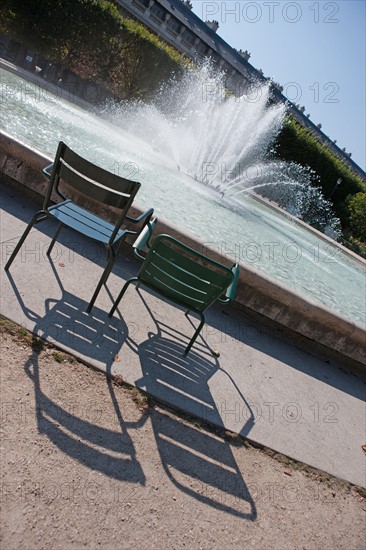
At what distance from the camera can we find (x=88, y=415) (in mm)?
2516

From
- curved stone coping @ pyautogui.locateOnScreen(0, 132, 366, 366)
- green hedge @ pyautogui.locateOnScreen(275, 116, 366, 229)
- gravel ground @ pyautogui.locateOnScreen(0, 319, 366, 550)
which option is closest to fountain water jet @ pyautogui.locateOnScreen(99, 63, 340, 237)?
green hedge @ pyautogui.locateOnScreen(275, 116, 366, 229)

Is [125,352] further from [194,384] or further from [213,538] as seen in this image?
[213,538]

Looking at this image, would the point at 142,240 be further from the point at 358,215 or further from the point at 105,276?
the point at 358,215

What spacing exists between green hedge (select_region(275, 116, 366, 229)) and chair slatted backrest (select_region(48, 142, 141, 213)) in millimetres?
25471

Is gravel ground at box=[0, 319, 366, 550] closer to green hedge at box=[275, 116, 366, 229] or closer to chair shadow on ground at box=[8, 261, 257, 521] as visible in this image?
chair shadow on ground at box=[8, 261, 257, 521]

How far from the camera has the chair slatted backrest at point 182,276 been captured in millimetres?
3283

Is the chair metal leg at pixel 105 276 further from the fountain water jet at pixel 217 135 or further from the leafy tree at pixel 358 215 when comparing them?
the leafy tree at pixel 358 215

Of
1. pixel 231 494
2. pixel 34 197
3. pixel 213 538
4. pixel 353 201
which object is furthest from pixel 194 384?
pixel 353 201

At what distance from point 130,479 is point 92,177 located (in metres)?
2.19

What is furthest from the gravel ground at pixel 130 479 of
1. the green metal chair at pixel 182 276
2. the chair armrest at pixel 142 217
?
the chair armrest at pixel 142 217

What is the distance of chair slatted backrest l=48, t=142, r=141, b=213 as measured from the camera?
3.29m

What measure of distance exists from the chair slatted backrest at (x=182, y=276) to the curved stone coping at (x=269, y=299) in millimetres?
1293

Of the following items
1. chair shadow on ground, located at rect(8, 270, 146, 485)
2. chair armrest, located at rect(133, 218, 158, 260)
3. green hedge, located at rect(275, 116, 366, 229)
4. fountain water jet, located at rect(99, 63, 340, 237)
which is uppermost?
green hedge, located at rect(275, 116, 366, 229)

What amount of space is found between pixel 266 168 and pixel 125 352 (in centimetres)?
2370
